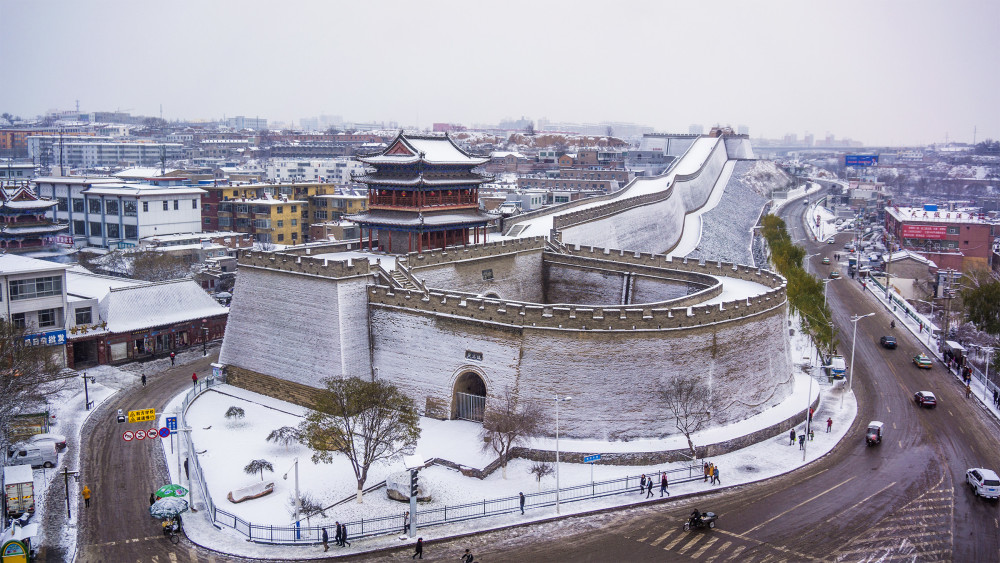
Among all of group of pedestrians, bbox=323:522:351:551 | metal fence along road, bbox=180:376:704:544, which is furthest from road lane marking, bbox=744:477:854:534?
group of pedestrians, bbox=323:522:351:551

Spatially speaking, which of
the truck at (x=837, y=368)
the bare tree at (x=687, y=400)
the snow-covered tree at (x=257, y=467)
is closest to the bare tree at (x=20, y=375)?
the snow-covered tree at (x=257, y=467)

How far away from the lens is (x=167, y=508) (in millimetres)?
25750

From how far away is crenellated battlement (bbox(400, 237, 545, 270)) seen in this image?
40094mm

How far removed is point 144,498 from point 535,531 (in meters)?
14.2

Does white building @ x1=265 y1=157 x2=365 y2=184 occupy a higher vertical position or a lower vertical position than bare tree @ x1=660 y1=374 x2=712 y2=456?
higher

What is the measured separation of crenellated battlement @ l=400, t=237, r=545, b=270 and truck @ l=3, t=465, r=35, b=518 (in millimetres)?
18730

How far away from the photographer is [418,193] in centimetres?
4422

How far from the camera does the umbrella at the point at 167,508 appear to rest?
25.6 metres

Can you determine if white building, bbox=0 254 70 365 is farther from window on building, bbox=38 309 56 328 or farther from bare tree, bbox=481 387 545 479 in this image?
bare tree, bbox=481 387 545 479

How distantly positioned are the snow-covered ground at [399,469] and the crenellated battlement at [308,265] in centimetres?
660

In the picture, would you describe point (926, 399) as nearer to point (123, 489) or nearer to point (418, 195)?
point (418, 195)

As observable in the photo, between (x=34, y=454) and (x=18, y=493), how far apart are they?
4.98 meters

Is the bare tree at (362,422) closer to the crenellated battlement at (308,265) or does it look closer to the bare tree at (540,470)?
the bare tree at (540,470)

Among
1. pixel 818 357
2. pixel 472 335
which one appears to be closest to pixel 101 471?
pixel 472 335
